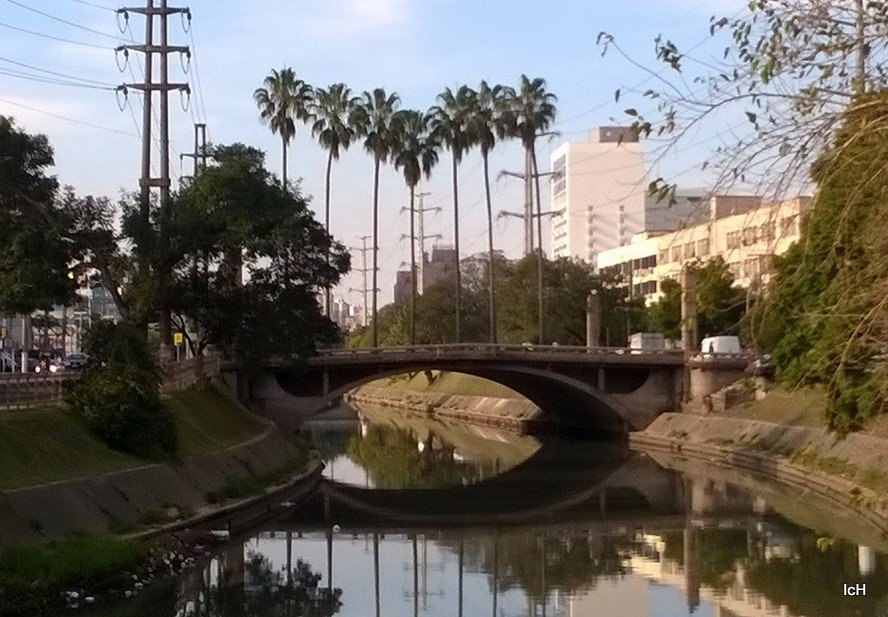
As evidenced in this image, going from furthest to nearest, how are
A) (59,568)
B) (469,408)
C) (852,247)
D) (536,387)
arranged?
1. (469,408)
2. (536,387)
3. (59,568)
4. (852,247)

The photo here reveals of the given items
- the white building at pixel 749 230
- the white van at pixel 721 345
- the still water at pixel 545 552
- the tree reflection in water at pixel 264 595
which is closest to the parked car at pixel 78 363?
the still water at pixel 545 552

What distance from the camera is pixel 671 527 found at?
4788 cm

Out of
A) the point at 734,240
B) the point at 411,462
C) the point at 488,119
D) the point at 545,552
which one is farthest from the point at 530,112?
the point at 734,240

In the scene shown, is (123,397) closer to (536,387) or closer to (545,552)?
(545,552)

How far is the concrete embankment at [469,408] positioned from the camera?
10431cm

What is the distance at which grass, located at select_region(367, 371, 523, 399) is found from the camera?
11675 cm

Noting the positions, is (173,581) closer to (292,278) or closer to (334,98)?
(292,278)

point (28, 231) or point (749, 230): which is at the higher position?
point (28, 231)

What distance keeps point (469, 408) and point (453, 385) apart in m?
11.7

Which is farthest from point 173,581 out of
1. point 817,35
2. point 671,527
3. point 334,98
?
point 334,98

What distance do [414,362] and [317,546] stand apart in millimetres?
38098

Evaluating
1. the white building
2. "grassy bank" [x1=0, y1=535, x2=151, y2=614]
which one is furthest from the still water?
the white building

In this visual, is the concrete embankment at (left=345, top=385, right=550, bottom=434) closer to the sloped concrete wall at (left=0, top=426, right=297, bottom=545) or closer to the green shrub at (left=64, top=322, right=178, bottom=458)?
the sloped concrete wall at (left=0, top=426, right=297, bottom=545)

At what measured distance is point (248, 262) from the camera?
6438cm
